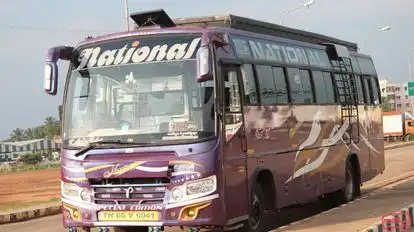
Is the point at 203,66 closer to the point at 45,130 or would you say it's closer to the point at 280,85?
the point at 280,85

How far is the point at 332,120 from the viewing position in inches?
533

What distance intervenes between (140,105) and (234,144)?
1403 mm

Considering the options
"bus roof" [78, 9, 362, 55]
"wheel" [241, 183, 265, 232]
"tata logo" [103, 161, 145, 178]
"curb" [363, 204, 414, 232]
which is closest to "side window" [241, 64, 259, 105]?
"bus roof" [78, 9, 362, 55]

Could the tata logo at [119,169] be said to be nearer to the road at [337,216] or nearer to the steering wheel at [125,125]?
the steering wheel at [125,125]

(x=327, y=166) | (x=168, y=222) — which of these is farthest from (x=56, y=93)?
(x=327, y=166)

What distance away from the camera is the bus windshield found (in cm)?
846

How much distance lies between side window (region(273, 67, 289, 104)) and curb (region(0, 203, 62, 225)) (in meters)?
8.71

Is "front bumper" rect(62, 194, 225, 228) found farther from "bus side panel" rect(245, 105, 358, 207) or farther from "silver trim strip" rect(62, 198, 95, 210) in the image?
"bus side panel" rect(245, 105, 358, 207)

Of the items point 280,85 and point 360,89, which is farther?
point 360,89

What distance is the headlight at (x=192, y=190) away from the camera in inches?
325

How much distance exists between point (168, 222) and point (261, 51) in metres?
3.66

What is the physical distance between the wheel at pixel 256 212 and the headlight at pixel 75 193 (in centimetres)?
236

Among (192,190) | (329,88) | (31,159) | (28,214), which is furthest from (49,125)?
(192,190)

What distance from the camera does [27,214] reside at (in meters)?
17.0
